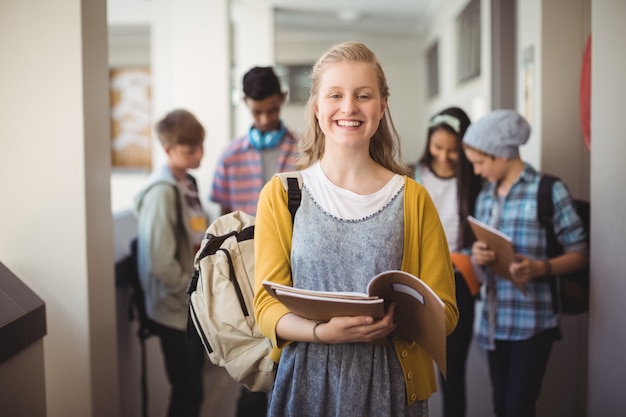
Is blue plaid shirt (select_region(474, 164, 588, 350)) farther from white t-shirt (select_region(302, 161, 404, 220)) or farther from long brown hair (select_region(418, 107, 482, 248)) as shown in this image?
white t-shirt (select_region(302, 161, 404, 220))

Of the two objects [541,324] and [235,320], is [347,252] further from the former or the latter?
[541,324]

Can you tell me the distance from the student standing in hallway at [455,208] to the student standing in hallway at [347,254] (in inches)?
46.7

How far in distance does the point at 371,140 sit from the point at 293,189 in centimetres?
27

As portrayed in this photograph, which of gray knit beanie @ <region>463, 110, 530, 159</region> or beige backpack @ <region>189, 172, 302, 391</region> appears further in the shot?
gray knit beanie @ <region>463, 110, 530, 159</region>

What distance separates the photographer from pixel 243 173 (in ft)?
10.6

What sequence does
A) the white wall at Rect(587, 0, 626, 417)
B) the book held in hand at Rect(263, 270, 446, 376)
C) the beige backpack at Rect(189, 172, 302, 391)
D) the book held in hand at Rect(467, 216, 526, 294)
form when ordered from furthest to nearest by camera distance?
the book held in hand at Rect(467, 216, 526, 294)
the white wall at Rect(587, 0, 626, 417)
the beige backpack at Rect(189, 172, 302, 391)
the book held in hand at Rect(263, 270, 446, 376)

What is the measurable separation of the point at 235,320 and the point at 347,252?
0.38 m

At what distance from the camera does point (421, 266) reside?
4.96 ft

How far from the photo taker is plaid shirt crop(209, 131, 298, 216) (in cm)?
319

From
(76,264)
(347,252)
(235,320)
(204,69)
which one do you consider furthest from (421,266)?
(204,69)

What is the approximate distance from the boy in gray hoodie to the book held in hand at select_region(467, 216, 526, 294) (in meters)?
1.26

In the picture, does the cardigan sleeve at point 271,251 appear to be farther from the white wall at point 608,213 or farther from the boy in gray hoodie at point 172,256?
the boy in gray hoodie at point 172,256

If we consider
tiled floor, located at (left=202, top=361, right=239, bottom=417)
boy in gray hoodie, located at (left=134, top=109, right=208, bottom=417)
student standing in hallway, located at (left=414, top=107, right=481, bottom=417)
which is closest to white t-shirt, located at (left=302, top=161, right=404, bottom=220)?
student standing in hallway, located at (left=414, top=107, right=481, bottom=417)

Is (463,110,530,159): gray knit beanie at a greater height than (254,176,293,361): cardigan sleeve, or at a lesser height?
greater
